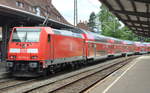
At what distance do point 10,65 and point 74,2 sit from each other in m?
23.2

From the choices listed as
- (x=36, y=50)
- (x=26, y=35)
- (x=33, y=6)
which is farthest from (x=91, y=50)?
(x=33, y=6)

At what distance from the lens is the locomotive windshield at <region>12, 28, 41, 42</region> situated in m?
15.6

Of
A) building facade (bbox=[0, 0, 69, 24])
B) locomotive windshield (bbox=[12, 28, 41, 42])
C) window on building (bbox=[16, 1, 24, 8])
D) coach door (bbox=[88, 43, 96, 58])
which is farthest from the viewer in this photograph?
window on building (bbox=[16, 1, 24, 8])

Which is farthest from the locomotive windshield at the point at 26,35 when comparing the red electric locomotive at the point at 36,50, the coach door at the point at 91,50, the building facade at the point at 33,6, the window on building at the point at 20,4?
the window on building at the point at 20,4

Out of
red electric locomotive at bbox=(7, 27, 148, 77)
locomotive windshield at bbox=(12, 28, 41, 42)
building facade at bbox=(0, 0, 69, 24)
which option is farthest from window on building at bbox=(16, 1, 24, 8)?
locomotive windshield at bbox=(12, 28, 41, 42)

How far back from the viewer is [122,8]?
29.0m

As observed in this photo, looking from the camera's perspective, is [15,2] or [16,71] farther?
[15,2]

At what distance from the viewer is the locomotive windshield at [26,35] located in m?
15.6

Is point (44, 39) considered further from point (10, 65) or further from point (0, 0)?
point (0, 0)

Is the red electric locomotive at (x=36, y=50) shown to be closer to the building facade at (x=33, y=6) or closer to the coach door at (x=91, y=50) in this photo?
the coach door at (x=91, y=50)

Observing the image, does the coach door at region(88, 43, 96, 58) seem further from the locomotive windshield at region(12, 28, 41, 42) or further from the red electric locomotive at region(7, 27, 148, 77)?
the locomotive windshield at region(12, 28, 41, 42)

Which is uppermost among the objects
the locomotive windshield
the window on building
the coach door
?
the window on building

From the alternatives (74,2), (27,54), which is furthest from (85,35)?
(74,2)

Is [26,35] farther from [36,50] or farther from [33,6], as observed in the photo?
[33,6]
